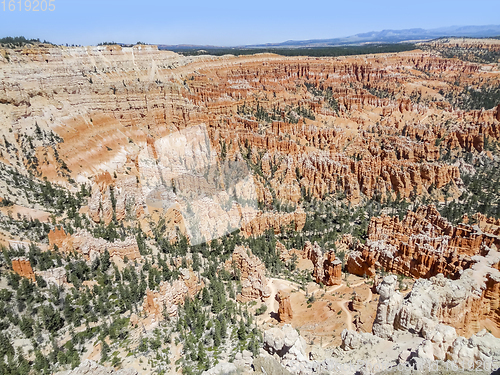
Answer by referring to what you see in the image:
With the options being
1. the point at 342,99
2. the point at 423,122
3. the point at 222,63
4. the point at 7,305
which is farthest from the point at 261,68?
the point at 7,305

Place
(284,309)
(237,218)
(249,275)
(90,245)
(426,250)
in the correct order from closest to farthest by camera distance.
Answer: (284,309) < (426,250) < (249,275) < (90,245) < (237,218)

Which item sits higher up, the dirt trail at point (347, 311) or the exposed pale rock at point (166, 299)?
the exposed pale rock at point (166, 299)

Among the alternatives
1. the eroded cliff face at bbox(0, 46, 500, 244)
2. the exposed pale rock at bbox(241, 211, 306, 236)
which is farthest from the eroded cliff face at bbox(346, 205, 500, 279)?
the eroded cliff face at bbox(0, 46, 500, 244)

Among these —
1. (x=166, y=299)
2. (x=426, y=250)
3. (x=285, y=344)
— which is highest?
(x=285, y=344)

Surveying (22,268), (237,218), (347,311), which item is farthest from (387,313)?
(22,268)

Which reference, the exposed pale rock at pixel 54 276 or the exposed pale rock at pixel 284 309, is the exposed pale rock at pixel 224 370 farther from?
the exposed pale rock at pixel 54 276

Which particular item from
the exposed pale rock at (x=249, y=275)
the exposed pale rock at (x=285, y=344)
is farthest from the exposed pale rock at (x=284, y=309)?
the exposed pale rock at (x=285, y=344)

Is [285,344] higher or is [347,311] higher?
[285,344]

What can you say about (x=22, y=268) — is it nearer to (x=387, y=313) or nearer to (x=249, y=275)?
(x=249, y=275)

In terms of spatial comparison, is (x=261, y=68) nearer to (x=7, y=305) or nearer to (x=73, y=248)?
(x=73, y=248)
